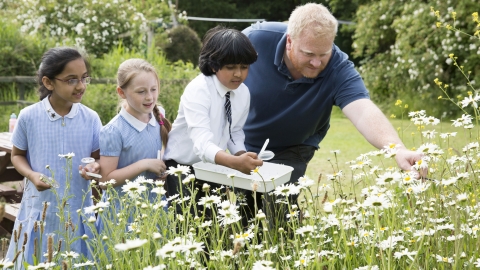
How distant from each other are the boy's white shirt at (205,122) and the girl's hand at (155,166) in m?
0.10

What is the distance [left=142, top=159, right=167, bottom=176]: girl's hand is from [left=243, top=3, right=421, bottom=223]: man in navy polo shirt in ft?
2.79

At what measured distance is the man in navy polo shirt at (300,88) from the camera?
3180 mm

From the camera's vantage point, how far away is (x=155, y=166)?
3.01 metres

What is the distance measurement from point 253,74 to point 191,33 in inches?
496

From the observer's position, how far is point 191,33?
633 inches

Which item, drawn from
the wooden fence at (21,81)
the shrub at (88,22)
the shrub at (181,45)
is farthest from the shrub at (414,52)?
the wooden fence at (21,81)

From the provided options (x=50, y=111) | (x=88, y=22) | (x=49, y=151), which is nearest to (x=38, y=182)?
(x=49, y=151)

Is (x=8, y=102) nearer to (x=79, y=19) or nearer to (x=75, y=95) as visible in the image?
(x=79, y=19)

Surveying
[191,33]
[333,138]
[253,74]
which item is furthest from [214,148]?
[191,33]

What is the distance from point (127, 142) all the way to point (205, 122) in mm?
555

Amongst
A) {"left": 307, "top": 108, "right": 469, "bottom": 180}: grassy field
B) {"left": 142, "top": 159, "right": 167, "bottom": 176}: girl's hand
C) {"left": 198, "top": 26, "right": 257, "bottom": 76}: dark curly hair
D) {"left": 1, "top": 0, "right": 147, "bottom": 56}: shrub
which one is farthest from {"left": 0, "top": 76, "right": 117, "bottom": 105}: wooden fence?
{"left": 198, "top": 26, "right": 257, "bottom": 76}: dark curly hair

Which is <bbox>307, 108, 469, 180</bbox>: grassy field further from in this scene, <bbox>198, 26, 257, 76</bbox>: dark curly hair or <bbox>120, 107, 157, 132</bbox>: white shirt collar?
<bbox>198, 26, 257, 76</bbox>: dark curly hair

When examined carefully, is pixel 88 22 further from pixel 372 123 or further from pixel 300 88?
pixel 372 123

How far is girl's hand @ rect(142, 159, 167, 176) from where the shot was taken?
3004 millimetres
